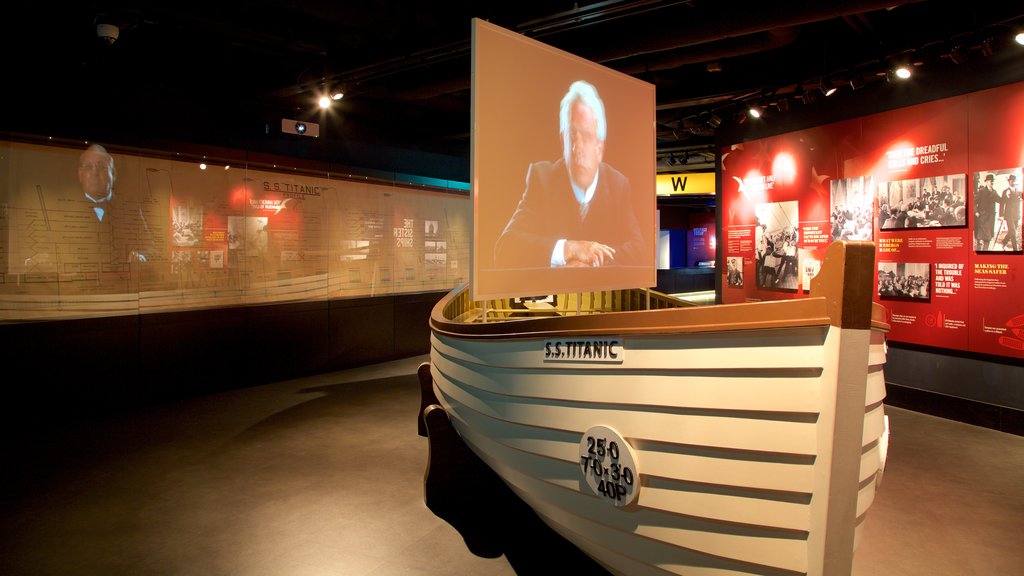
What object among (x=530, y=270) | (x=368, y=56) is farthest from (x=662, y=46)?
(x=530, y=270)

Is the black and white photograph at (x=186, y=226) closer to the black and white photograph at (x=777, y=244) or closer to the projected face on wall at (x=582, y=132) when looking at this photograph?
the projected face on wall at (x=582, y=132)

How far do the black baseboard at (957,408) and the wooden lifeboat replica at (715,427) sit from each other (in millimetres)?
3616

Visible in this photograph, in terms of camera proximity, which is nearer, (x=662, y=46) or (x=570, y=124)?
(x=570, y=124)

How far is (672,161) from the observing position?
420 inches

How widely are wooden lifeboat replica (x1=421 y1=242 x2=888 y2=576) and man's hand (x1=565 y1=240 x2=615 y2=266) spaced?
1.13 meters

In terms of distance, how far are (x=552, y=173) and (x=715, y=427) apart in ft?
6.27

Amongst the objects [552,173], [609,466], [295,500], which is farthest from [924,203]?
[295,500]

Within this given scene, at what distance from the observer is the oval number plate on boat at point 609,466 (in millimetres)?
1871

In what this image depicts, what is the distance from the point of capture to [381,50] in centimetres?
546

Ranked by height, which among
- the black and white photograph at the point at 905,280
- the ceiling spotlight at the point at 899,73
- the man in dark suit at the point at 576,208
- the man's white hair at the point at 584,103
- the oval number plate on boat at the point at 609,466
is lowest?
the oval number plate on boat at the point at 609,466

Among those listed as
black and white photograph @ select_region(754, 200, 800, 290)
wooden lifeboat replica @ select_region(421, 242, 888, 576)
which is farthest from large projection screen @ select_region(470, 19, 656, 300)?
black and white photograph @ select_region(754, 200, 800, 290)

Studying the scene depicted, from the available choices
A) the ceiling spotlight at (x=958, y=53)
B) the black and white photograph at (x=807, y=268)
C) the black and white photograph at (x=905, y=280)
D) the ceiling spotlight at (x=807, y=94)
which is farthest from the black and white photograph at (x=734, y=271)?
the ceiling spotlight at (x=958, y=53)

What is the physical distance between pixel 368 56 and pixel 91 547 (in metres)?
4.50

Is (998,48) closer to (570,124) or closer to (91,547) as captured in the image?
(570,124)
